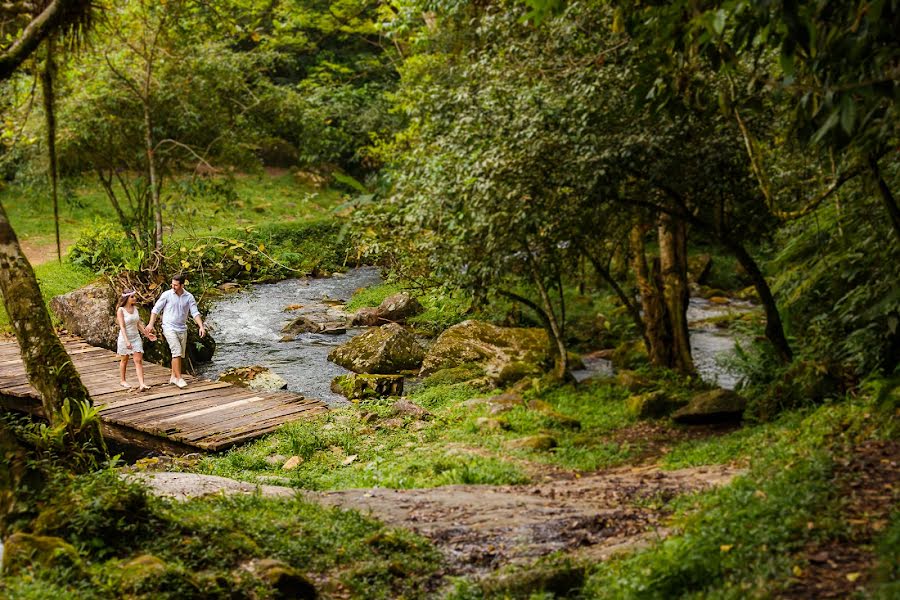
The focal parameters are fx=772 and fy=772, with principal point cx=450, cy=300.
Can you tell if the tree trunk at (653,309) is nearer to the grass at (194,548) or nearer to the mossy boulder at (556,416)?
the mossy boulder at (556,416)

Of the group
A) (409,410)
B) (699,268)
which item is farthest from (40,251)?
(699,268)

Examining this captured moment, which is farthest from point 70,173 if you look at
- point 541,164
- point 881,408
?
point 881,408

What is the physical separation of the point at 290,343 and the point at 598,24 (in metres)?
10.5

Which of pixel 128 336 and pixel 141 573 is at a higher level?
pixel 128 336

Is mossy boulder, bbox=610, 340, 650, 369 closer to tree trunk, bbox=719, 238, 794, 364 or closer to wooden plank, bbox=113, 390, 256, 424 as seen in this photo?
tree trunk, bbox=719, 238, 794, 364

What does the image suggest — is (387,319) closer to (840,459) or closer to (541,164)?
(541,164)

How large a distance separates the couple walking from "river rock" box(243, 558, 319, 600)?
8.50m

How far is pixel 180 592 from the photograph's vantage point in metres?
4.29

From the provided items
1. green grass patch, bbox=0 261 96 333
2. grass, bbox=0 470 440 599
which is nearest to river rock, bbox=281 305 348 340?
green grass patch, bbox=0 261 96 333

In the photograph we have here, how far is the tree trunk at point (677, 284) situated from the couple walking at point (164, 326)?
774 centimetres

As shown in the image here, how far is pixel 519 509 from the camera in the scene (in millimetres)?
6543

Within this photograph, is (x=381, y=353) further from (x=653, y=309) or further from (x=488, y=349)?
(x=653, y=309)

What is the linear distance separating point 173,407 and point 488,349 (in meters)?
6.17

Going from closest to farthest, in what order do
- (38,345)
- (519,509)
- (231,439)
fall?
(519,509) < (38,345) < (231,439)
